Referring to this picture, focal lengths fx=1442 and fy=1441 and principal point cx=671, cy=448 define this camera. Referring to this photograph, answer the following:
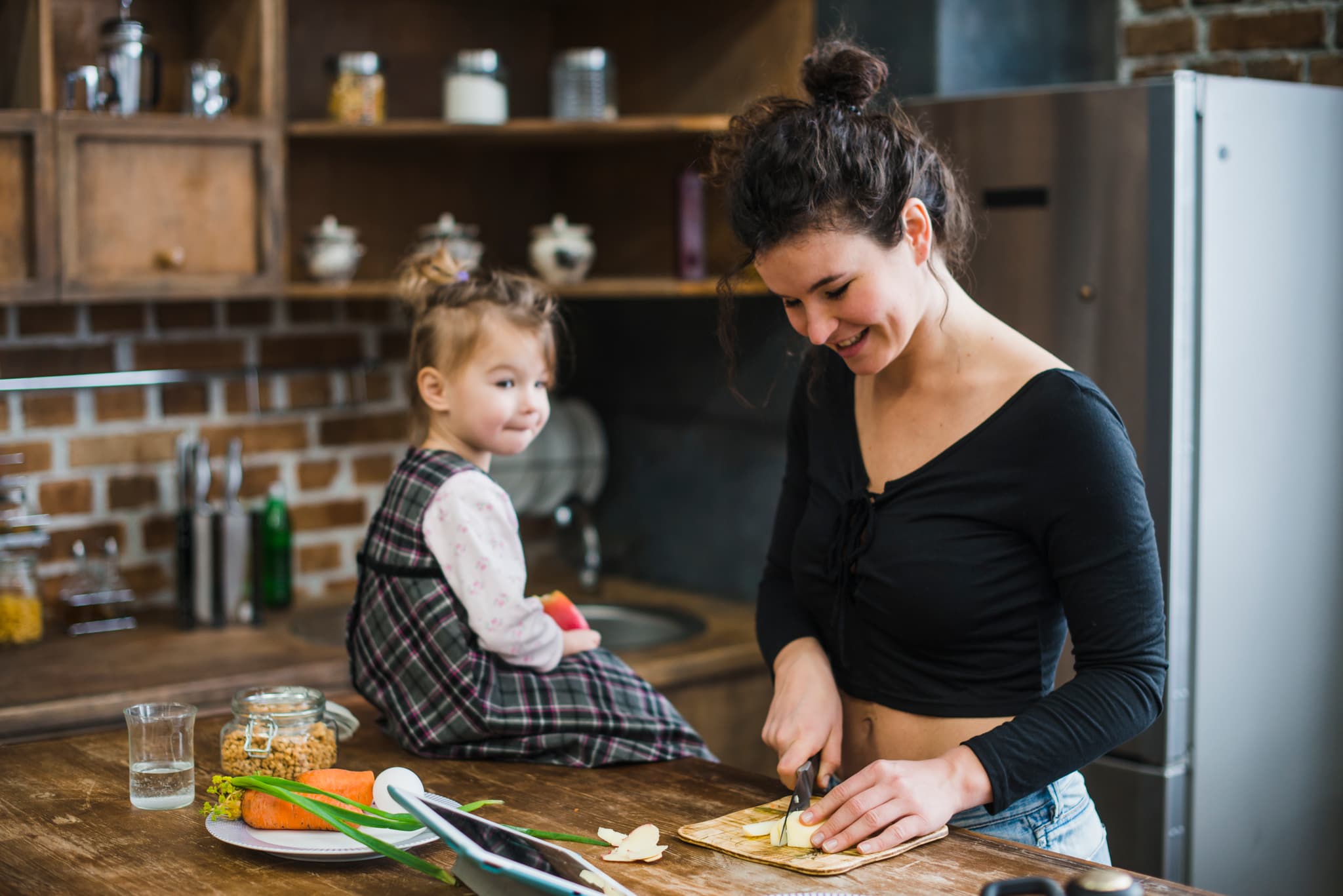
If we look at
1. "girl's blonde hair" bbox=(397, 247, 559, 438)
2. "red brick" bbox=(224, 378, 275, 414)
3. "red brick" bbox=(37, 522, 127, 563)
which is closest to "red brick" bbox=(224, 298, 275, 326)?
"red brick" bbox=(224, 378, 275, 414)

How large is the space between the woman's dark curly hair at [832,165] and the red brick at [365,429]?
1713 millimetres

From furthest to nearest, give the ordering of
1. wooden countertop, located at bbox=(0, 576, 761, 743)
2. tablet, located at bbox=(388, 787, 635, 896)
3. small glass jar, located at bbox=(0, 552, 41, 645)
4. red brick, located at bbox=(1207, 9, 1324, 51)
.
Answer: red brick, located at bbox=(1207, 9, 1324, 51)
small glass jar, located at bbox=(0, 552, 41, 645)
wooden countertop, located at bbox=(0, 576, 761, 743)
tablet, located at bbox=(388, 787, 635, 896)

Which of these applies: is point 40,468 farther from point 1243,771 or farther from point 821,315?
point 1243,771

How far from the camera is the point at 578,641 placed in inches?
72.4

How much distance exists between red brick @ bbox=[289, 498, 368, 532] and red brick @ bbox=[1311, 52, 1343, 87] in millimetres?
2119

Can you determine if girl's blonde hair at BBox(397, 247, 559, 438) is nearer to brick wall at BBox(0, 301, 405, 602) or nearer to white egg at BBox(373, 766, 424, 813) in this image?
white egg at BBox(373, 766, 424, 813)

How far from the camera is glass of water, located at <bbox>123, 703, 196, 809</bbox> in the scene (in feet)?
5.04

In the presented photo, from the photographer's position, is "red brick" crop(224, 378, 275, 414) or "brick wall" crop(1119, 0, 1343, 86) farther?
"red brick" crop(224, 378, 275, 414)

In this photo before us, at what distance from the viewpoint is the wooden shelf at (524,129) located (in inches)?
106

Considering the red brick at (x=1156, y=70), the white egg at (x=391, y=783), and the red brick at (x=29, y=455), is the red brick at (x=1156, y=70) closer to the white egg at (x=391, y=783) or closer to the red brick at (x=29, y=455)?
the white egg at (x=391, y=783)

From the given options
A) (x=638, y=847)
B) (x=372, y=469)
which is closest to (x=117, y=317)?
(x=372, y=469)

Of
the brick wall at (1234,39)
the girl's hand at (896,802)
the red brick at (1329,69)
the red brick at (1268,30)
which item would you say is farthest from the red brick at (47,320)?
the red brick at (1329,69)

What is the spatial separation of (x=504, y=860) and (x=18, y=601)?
1743 millimetres

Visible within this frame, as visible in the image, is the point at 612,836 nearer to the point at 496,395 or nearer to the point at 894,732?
the point at 894,732
